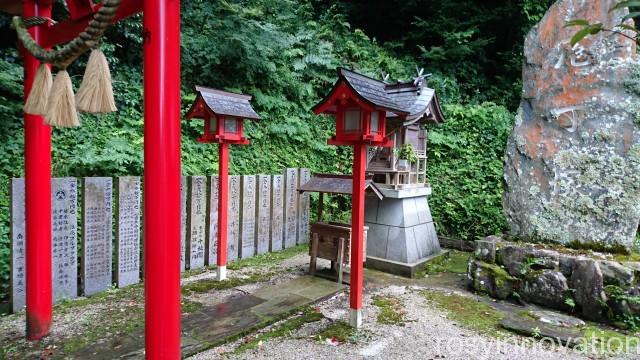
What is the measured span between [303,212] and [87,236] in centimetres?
446

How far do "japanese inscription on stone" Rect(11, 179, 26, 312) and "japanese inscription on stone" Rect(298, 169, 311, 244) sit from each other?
16.5ft

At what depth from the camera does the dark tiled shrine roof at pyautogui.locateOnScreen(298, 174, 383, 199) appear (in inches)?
234

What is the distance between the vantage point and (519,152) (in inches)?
239

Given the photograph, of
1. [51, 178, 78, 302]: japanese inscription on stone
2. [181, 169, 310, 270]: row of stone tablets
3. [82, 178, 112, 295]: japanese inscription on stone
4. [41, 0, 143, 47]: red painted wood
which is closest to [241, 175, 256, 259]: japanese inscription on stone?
[181, 169, 310, 270]: row of stone tablets

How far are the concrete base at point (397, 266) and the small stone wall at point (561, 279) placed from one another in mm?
972

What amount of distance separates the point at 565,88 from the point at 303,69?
6.92m

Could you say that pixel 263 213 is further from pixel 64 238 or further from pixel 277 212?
pixel 64 238

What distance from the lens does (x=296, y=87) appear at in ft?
33.8

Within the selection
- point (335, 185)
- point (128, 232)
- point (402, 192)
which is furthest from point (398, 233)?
point (128, 232)

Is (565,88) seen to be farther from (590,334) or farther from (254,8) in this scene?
(254,8)

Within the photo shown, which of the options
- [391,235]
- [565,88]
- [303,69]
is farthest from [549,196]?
[303,69]

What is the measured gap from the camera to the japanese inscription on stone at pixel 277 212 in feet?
25.6

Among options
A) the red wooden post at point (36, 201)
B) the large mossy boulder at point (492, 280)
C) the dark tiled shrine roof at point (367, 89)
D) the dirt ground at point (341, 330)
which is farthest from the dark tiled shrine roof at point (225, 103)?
the large mossy boulder at point (492, 280)

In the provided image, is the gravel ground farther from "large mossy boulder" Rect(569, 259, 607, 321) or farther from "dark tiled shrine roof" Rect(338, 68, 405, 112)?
"dark tiled shrine roof" Rect(338, 68, 405, 112)
